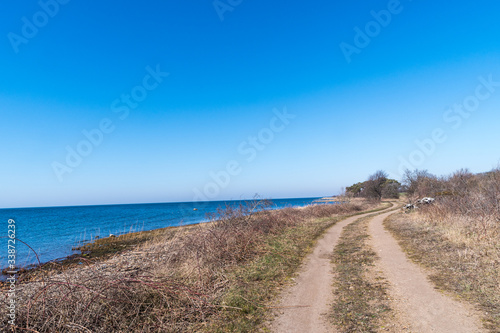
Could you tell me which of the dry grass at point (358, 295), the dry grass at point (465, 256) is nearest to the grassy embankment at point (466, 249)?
the dry grass at point (465, 256)

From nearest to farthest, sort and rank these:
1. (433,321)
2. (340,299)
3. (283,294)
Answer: (433,321)
(340,299)
(283,294)

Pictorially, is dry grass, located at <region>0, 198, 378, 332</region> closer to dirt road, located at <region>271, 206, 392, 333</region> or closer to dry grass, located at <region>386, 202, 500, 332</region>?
dirt road, located at <region>271, 206, 392, 333</region>

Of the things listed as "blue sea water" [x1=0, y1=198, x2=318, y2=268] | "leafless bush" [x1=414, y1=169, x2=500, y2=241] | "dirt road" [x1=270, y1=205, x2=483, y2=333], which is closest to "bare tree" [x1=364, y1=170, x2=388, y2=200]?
"blue sea water" [x1=0, y1=198, x2=318, y2=268]

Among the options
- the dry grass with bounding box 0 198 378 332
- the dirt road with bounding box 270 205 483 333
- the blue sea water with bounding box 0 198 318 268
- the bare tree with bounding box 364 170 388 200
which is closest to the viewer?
the dry grass with bounding box 0 198 378 332

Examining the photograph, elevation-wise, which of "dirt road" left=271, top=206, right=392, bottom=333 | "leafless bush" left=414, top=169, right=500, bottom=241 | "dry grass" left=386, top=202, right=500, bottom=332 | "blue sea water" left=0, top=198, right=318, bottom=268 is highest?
"leafless bush" left=414, top=169, right=500, bottom=241

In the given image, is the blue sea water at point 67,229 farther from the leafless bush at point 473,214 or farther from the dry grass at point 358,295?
the leafless bush at point 473,214

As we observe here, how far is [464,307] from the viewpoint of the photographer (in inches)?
209

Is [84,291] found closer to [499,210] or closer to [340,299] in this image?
[340,299]

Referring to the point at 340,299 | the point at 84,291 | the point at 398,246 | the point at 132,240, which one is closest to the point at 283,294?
the point at 340,299

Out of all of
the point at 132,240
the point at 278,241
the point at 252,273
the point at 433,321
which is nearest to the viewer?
the point at 433,321

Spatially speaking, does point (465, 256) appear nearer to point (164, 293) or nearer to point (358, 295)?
point (358, 295)

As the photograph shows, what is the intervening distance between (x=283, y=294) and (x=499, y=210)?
11.2 meters

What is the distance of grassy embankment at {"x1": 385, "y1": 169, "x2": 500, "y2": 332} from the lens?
5.86m

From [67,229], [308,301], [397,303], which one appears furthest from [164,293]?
[67,229]
